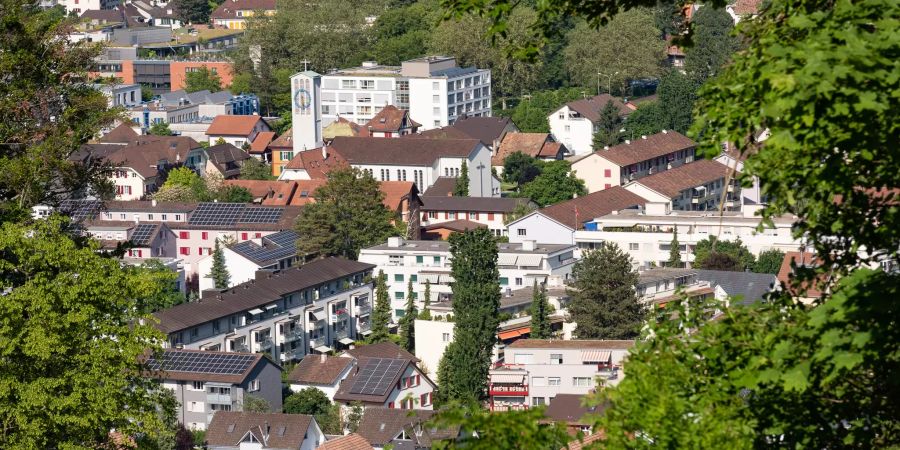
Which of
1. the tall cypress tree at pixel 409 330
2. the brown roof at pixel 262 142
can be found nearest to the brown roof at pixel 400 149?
the brown roof at pixel 262 142

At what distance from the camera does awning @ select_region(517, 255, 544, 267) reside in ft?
109

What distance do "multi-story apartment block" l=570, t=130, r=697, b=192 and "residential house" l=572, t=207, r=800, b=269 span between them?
24.5ft

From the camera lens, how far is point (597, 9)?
5520 mm

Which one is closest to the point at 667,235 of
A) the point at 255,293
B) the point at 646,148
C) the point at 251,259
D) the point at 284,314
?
the point at 251,259

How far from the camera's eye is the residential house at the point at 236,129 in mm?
51094

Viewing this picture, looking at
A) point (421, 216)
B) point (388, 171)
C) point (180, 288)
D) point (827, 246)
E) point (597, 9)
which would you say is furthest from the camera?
point (388, 171)

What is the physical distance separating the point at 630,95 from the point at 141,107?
17.4m

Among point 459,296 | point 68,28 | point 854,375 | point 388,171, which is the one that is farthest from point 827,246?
point 388,171

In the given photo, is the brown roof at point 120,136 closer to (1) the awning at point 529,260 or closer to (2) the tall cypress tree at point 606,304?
(1) the awning at point 529,260

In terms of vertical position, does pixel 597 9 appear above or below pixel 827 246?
above

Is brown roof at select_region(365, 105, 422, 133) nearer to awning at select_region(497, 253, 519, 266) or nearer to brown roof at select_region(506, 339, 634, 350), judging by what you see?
awning at select_region(497, 253, 519, 266)

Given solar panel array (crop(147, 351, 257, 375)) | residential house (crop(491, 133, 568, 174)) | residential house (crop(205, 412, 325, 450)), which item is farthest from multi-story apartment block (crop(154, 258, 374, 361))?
residential house (crop(491, 133, 568, 174))

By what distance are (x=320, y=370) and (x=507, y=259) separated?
25.4 ft

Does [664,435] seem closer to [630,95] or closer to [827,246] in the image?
[827,246]
